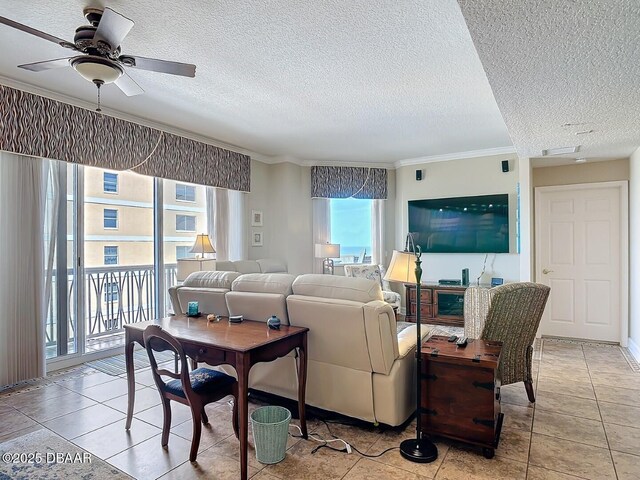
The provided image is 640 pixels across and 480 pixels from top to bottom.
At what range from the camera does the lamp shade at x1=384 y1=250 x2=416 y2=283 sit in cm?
245

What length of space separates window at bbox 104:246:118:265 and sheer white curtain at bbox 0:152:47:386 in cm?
99

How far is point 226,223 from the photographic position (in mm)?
5613

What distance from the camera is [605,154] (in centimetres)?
442

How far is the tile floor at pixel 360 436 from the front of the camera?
2.15 m

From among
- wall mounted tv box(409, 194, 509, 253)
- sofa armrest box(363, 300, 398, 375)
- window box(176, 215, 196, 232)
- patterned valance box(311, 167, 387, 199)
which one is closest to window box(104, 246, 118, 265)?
window box(176, 215, 196, 232)

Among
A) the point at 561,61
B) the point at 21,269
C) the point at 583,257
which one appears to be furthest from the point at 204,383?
the point at 583,257

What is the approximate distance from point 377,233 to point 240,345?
4.97m

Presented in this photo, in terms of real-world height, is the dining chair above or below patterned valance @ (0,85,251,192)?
below

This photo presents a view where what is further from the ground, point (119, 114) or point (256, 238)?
point (119, 114)

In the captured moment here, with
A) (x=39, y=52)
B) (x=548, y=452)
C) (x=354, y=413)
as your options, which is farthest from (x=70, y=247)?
(x=548, y=452)

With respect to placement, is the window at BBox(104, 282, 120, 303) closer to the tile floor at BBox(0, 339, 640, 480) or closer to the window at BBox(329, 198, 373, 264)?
the tile floor at BBox(0, 339, 640, 480)

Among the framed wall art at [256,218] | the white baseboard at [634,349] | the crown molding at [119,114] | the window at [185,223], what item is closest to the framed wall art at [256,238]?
the framed wall art at [256,218]

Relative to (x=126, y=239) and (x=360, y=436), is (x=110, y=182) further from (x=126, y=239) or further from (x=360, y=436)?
(x=360, y=436)

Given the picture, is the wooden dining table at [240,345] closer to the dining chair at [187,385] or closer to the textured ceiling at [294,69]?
the dining chair at [187,385]
